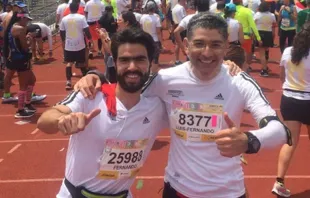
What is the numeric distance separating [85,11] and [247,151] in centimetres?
1268

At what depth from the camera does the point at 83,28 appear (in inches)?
432

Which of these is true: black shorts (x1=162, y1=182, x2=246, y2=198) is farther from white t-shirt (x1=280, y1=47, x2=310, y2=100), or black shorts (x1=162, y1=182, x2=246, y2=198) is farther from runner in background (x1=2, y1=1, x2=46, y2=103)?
runner in background (x1=2, y1=1, x2=46, y2=103)

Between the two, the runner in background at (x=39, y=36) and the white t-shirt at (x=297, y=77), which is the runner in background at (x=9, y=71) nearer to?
the runner in background at (x=39, y=36)

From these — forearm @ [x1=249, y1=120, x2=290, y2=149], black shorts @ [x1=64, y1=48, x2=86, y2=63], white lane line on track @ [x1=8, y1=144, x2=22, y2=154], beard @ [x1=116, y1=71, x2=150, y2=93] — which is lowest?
white lane line on track @ [x1=8, y1=144, x2=22, y2=154]

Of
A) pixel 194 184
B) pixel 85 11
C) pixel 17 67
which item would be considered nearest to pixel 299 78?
pixel 194 184

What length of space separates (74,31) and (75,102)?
325 inches

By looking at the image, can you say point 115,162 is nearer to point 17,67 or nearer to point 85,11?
point 17,67

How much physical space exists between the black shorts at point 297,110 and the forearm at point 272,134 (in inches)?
107

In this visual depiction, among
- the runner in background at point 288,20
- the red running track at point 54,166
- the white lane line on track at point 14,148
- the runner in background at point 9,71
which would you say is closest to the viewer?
the red running track at point 54,166

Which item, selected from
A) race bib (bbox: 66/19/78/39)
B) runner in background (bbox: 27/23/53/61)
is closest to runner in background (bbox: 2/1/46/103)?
race bib (bbox: 66/19/78/39)

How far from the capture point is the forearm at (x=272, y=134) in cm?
264

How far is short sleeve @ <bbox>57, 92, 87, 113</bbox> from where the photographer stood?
2891 millimetres

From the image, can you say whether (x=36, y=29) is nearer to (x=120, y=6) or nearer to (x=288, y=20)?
(x=120, y=6)

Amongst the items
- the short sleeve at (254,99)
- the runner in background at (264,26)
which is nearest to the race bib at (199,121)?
the short sleeve at (254,99)
